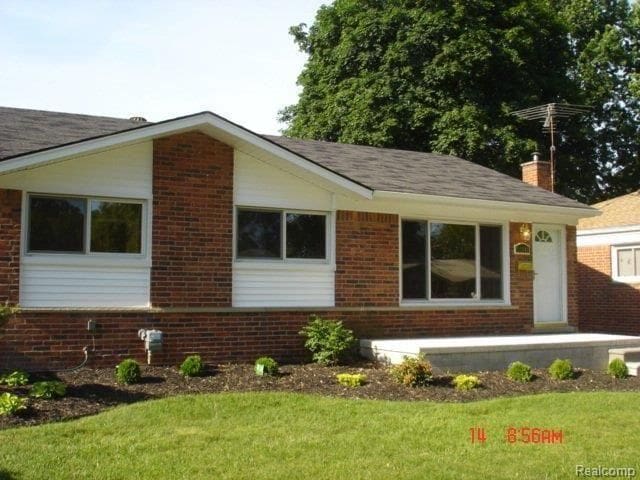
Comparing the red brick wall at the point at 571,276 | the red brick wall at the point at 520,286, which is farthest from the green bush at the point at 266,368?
the red brick wall at the point at 571,276

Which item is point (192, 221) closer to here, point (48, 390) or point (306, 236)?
point (306, 236)

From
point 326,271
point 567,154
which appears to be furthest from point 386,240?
point 567,154

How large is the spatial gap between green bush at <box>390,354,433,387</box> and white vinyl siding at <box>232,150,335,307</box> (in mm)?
2707

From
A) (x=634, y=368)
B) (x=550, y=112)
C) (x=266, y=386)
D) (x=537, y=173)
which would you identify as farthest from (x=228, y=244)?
(x=550, y=112)

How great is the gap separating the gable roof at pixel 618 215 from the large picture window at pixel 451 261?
639 centimetres

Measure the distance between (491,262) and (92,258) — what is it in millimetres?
7624

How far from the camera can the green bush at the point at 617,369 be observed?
11289 millimetres

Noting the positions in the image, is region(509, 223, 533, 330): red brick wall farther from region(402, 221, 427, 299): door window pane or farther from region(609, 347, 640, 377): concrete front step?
region(609, 347, 640, 377): concrete front step

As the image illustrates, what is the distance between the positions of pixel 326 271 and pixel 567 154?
21059 millimetres

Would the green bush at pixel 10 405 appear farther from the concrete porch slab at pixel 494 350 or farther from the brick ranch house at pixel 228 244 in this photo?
the concrete porch slab at pixel 494 350

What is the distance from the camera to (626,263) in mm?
18969

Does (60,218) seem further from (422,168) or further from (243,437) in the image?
(422,168)

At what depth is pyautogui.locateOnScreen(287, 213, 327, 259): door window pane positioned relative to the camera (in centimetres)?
1211
